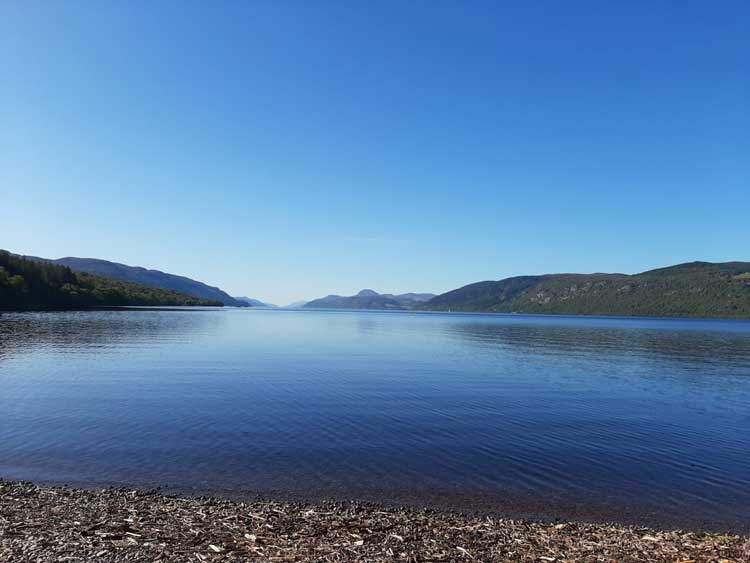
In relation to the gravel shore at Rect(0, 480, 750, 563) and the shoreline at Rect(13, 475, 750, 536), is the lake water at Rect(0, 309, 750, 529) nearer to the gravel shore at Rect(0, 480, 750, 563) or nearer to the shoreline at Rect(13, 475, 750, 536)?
the shoreline at Rect(13, 475, 750, 536)

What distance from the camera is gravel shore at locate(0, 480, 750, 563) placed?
11.4 m

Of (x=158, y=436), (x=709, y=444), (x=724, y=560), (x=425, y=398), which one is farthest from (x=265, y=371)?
(x=724, y=560)

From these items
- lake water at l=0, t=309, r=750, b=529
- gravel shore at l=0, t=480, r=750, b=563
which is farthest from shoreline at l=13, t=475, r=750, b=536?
gravel shore at l=0, t=480, r=750, b=563

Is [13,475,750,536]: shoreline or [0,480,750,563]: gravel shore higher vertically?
[0,480,750,563]: gravel shore

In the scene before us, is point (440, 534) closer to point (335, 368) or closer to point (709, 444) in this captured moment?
point (709, 444)

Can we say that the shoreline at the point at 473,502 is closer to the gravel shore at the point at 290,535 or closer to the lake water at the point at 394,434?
the lake water at the point at 394,434

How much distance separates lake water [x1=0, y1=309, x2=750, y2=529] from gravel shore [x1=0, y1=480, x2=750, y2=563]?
6.54 ft

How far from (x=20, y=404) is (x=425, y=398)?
85.7ft

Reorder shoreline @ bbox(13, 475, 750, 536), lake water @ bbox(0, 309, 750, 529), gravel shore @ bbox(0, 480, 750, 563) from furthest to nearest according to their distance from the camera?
lake water @ bbox(0, 309, 750, 529), shoreline @ bbox(13, 475, 750, 536), gravel shore @ bbox(0, 480, 750, 563)

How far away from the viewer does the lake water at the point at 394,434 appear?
17.8m

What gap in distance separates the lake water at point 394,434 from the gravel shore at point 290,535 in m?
1.99

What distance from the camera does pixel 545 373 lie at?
5119cm

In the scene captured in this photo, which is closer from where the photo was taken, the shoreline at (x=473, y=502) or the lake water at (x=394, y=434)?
the shoreline at (x=473, y=502)

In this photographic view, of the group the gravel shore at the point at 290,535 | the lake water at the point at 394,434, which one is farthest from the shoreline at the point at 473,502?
the gravel shore at the point at 290,535
